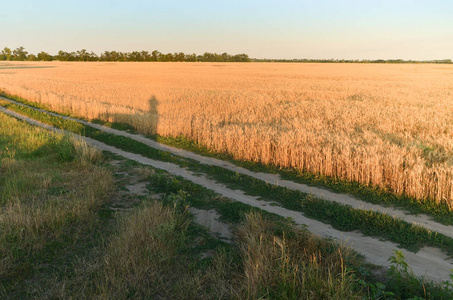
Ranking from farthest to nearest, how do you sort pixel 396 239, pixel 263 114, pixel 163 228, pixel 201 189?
pixel 263 114
pixel 201 189
pixel 396 239
pixel 163 228

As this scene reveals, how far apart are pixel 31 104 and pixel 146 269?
2719cm

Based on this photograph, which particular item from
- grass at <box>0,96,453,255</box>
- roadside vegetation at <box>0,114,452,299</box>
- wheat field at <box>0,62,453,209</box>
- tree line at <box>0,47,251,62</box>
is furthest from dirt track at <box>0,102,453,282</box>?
tree line at <box>0,47,251,62</box>

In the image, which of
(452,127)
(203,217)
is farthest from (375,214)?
(452,127)

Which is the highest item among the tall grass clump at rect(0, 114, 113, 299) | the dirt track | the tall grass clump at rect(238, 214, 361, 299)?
the tall grass clump at rect(238, 214, 361, 299)

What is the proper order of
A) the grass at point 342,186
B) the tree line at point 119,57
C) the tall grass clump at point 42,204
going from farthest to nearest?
the tree line at point 119,57 < the grass at point 342,186 < the tall grass clump at point 42,204

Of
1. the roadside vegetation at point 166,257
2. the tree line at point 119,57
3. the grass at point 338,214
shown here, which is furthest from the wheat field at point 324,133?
the tree line at point 119,57

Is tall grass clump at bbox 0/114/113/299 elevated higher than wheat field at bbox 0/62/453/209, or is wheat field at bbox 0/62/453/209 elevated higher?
wheat field at bbox 0/62/453/209

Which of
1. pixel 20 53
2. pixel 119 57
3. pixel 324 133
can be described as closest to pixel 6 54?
pixel 20 53

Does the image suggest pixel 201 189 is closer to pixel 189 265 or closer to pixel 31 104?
pixel 189 265

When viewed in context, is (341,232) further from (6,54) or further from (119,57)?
(6,54)

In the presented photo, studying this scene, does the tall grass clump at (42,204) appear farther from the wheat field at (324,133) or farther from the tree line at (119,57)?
the tree line at (119,57)

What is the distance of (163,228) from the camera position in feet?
20.0

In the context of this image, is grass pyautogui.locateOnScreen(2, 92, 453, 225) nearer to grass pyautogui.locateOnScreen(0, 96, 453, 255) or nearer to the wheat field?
the wheat field

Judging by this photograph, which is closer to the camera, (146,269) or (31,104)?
(146,269)
